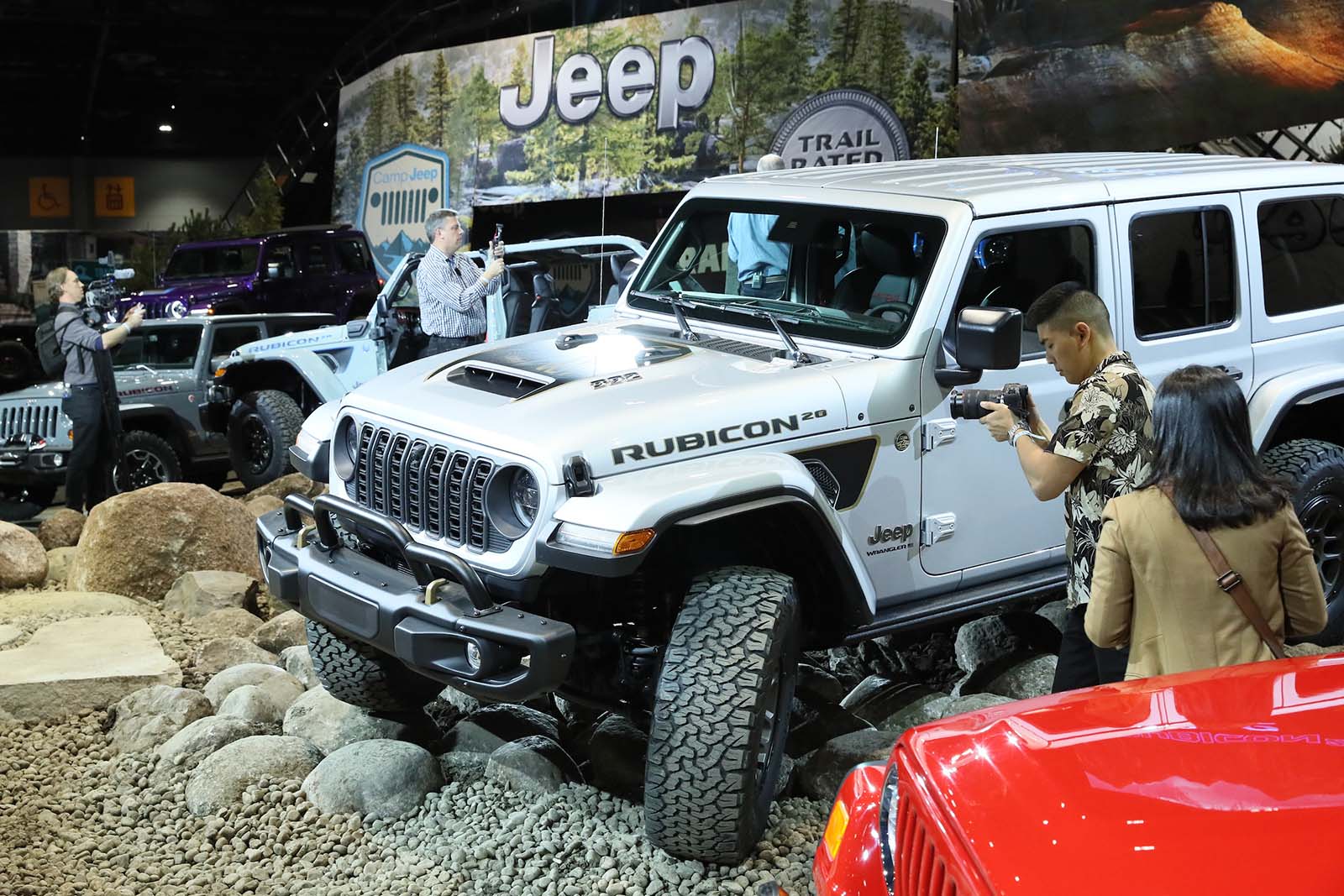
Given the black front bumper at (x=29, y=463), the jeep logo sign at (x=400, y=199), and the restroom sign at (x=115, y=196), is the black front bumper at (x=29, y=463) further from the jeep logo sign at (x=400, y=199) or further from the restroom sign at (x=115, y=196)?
the restroom sign at (x=115, y=196)

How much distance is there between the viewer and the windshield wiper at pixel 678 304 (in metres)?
4.71

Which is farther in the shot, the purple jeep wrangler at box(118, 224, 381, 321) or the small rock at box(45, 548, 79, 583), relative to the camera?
the purple jeep wrangler at box(118, 224, 381, 321)

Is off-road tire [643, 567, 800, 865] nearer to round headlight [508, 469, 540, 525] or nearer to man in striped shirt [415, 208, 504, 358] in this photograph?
round headlight [508, 469, 540, 525]

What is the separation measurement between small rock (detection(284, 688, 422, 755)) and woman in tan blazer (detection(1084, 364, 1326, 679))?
2.75 meters

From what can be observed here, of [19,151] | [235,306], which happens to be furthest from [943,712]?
[19,151]

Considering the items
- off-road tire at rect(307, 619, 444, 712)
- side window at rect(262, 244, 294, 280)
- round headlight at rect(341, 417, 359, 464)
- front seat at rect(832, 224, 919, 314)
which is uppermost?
side window at rect(262, 244, 294, 280)

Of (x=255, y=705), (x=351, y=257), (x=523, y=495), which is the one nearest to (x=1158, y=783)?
(x=523, y=495)

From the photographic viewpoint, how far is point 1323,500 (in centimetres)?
520

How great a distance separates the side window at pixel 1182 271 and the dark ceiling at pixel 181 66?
8.42 meters

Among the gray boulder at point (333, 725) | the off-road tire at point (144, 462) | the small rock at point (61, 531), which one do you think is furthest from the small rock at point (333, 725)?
the off-road tire at point (144, 462)

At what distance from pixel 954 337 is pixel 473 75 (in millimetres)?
7889

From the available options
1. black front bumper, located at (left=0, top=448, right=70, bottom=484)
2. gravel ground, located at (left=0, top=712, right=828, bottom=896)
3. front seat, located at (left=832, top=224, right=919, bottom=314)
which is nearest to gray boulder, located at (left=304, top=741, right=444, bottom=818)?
gravel ground, located at (left=0, top=712, right=828, bottom=896)

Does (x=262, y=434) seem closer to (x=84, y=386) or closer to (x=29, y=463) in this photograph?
(x=84, y=386)

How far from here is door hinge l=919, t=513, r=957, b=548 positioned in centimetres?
438
